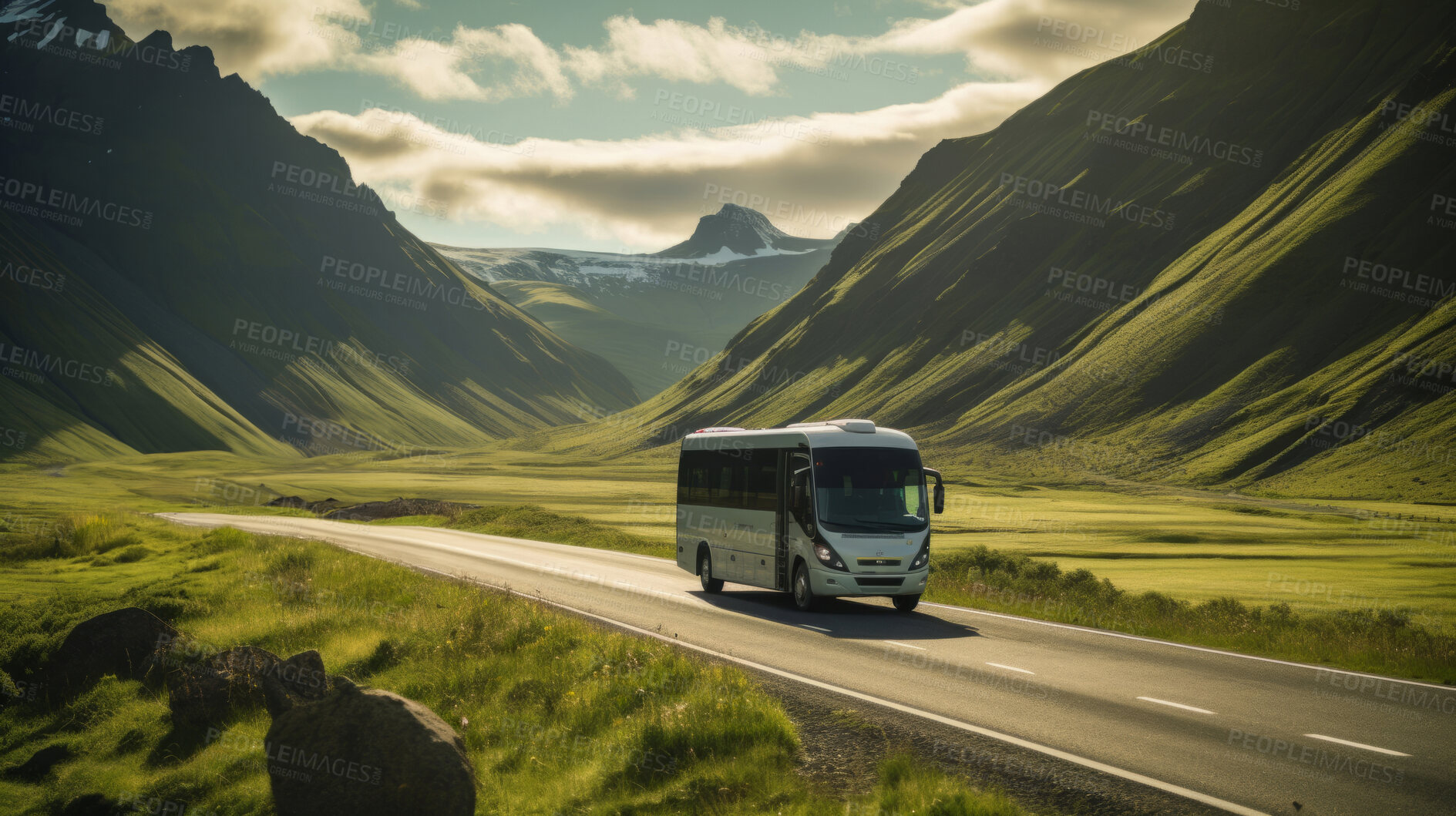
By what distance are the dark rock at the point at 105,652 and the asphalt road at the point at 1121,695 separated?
8294 mm

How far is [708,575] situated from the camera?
25.9 meters

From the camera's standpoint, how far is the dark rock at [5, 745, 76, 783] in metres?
15.0

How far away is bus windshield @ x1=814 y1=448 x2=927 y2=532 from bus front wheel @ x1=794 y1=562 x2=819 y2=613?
1.61m

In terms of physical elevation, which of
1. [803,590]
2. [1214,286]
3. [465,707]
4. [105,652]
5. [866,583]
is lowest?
[105,652]

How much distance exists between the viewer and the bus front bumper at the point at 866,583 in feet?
66.7

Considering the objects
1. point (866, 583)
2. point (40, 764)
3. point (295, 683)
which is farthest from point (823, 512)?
point (40, 764)

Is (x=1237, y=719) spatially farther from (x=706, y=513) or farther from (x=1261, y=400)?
(x=1261, y=400)

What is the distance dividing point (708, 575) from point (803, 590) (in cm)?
460

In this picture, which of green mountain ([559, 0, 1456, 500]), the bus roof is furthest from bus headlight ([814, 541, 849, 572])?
green mountain ([559, 0, 1456, 500])

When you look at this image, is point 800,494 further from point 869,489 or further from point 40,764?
point 40,764

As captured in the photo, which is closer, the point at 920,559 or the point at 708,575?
the point at 920,559

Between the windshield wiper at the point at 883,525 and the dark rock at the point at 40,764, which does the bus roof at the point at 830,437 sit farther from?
the dark rock at the point at 40,764

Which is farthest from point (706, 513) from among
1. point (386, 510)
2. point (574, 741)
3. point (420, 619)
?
point (386, 510)

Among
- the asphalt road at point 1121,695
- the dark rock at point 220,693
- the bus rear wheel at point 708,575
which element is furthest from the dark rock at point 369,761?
the bus rear wheel at point 708,575
